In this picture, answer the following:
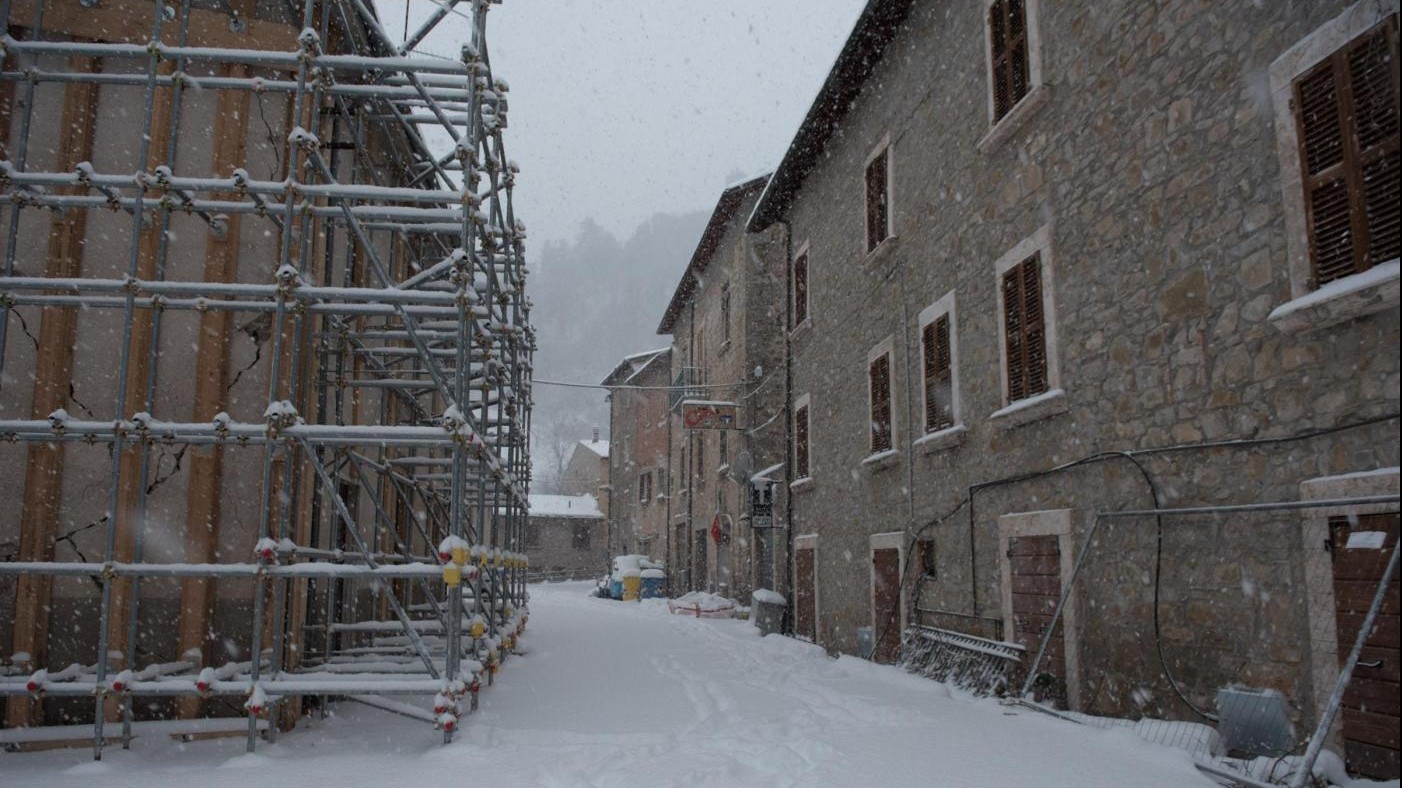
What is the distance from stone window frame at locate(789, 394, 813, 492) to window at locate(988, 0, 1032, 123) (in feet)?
24.3

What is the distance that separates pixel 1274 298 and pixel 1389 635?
201cm

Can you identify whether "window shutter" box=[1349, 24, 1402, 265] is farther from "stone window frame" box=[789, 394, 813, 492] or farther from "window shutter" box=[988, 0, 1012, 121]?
"stone window frame" box=[789, 394, 813, 492]

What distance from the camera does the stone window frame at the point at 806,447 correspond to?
15.8 m

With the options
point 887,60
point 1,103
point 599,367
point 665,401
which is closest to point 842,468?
point 887,60

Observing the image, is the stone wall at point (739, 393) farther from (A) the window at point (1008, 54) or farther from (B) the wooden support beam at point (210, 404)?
(B) the wooden support beam at point (210, 404)

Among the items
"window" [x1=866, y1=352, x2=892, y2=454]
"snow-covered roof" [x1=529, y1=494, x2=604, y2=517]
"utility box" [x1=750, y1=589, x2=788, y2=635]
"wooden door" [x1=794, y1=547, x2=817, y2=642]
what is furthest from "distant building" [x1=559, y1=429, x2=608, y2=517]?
"window" [x1=866, y1=352, x2=892, y2=454]

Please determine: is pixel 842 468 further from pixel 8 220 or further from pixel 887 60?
pixel 8 220

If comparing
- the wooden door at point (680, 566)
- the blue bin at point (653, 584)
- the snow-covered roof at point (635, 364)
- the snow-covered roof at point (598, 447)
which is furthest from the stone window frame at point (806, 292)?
the snow-covered roof at point (598, 447)

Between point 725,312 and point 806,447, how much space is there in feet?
28.2

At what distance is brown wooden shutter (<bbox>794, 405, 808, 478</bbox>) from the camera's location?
16391 mm

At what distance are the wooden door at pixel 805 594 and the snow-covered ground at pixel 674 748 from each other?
6050mm

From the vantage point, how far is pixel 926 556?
35.2 ft

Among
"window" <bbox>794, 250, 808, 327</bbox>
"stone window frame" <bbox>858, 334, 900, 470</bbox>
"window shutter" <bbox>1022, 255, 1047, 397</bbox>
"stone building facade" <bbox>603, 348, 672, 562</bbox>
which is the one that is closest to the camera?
"window shutter" <bbox>1022, 255, 1047, 397</bbox>

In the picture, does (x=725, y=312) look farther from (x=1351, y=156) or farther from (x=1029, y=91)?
(x=1351, y=156)
